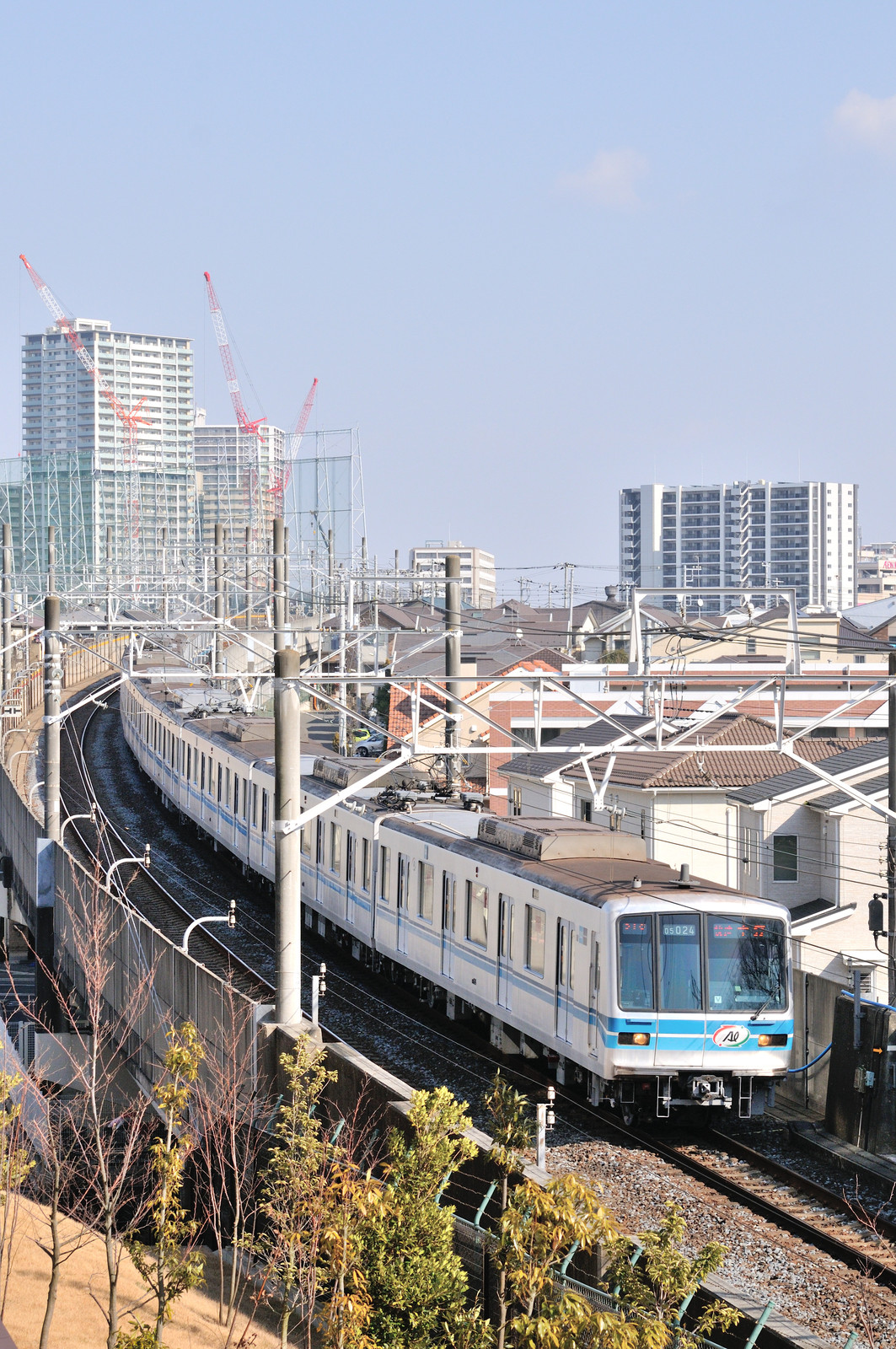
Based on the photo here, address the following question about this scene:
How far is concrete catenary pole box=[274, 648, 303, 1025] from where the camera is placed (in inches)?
→ 449

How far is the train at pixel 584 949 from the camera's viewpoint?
11172 mm

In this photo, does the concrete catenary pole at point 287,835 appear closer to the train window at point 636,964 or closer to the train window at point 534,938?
the train window at point 534,938

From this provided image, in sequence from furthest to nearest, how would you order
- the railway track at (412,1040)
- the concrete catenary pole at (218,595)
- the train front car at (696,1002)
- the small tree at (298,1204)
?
the concrete catenary pole at (218,595) → the train front car at (696,1002) → the railway track at (412,1040) → the small tree at (298,1204)

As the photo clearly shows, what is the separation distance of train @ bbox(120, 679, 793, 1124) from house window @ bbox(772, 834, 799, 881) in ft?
23.1

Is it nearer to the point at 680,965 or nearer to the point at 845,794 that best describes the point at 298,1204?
the point at 680,965

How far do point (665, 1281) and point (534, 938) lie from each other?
5.86 metres

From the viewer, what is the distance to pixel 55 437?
560 ft

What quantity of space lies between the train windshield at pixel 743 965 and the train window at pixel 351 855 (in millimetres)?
7194

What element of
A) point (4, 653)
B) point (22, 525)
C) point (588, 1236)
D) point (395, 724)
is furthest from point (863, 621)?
point (588, 1236)

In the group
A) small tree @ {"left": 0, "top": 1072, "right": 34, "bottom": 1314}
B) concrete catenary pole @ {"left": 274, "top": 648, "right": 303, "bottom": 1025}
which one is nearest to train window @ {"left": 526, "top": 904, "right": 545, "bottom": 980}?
concrete catenary pole @ {"left": 274, "top": 648, "right": 303, "bottom": 1025}

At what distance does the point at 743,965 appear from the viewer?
37.3 feet

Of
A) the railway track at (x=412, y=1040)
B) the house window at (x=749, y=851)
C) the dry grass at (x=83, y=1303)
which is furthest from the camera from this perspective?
the house window at (x=749, y=851)

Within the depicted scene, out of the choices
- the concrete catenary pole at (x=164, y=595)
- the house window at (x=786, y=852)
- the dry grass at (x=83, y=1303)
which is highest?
the concrete catenary pole at (x=164, y=595)

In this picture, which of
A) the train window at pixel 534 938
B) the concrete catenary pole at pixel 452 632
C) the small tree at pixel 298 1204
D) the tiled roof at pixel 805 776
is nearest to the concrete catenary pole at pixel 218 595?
the concrete catenary pole at pixel 452 632
